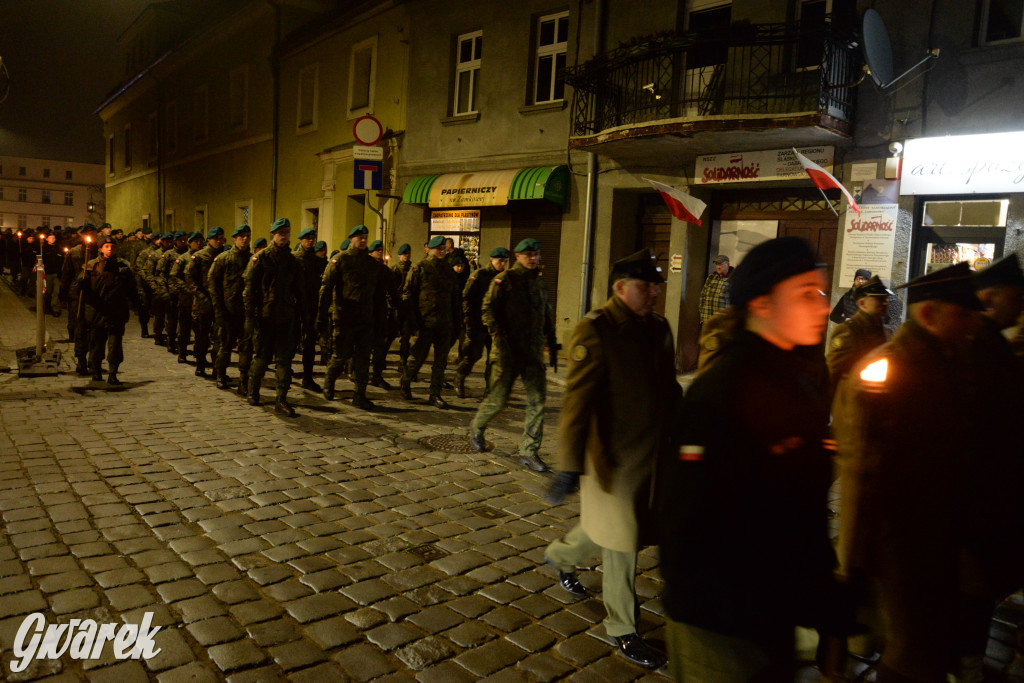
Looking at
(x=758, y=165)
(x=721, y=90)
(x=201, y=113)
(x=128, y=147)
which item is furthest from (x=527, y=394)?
(x=128, y=147)

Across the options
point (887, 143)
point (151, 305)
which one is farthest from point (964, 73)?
→ point (151, 305)

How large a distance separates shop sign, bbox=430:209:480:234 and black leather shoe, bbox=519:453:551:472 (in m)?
11.3

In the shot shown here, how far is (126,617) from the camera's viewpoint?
11.6 ft

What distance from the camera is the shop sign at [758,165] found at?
38.2 ft

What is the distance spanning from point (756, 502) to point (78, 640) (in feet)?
10.2

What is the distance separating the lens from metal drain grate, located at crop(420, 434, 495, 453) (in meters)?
7.23

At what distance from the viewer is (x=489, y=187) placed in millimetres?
16016

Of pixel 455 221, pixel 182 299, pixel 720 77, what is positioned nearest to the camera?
pixel 720 77

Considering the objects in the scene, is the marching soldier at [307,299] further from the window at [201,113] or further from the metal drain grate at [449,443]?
the window at [201,113]

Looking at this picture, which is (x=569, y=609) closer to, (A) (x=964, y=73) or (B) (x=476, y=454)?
(B) (x=476, y=454)

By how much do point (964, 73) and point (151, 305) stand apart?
15.4 meters

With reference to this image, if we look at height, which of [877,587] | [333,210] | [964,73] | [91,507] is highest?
[964,73]

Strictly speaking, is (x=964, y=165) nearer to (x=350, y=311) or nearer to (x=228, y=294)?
(x=350, y=311)

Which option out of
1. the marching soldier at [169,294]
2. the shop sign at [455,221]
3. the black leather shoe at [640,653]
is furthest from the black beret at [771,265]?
the shop sign at [455,221]
